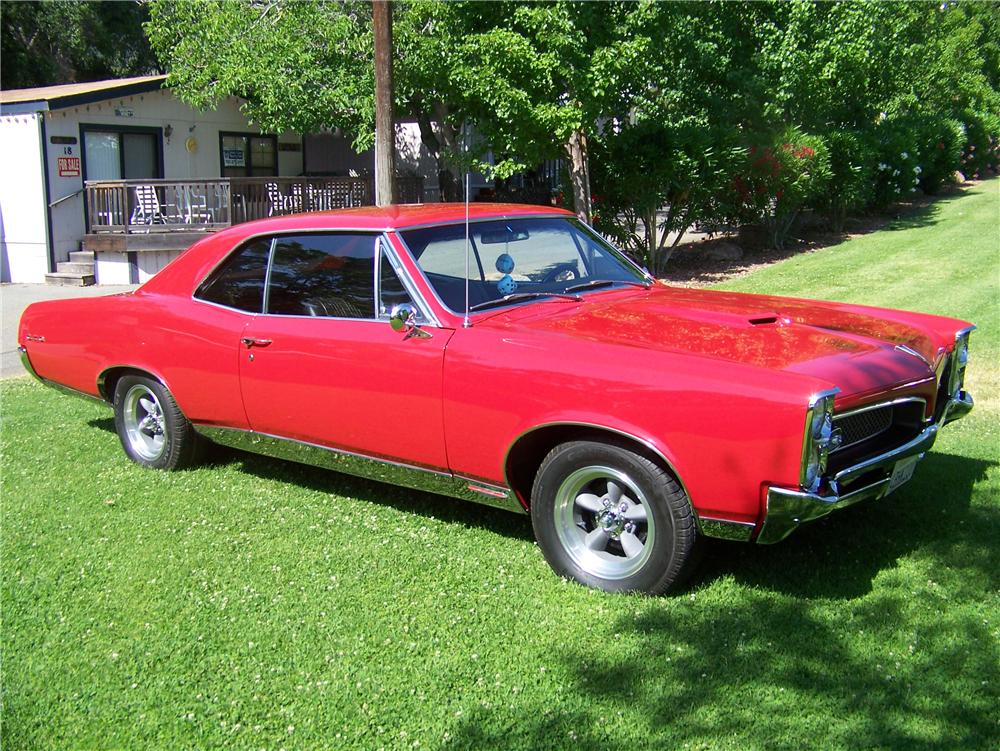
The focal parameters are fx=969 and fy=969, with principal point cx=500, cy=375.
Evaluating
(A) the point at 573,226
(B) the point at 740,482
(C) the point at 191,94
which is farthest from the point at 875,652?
(C) the point at 191,94

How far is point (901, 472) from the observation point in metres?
4.20

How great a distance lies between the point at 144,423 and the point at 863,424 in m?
4.33

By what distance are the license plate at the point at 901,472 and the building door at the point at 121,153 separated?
56.0ft

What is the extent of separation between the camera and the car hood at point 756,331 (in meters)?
4.01

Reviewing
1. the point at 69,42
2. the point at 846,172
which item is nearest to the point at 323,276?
the point at 846,172

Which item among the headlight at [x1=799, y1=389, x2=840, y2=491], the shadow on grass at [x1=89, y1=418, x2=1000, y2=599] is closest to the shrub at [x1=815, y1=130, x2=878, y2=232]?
the shadow on grass at [x1=89, y1=418, x2=1000, y2=599]

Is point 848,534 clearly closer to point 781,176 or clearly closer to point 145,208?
point 781,176

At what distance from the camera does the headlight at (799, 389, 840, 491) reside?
355 cm

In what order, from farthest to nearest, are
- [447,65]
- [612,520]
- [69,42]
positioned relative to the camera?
[69,42], [447,65], [612,520]

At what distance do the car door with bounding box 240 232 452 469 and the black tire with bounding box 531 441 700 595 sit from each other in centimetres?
66

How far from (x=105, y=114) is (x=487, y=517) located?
51.6ft

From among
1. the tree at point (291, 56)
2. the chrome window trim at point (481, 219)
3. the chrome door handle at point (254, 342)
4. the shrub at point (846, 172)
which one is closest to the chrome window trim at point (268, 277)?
the chrome door handle at point (254, 342)

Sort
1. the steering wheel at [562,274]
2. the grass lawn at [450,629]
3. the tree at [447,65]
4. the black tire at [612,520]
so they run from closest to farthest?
the grass lawn at [450,629] → the black tire at [612,520] → the steering wheel at [562,274] → the tree at [447,65]

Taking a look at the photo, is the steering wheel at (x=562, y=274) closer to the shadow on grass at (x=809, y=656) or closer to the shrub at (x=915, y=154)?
the shadow on grass at (x=809, y=656)
